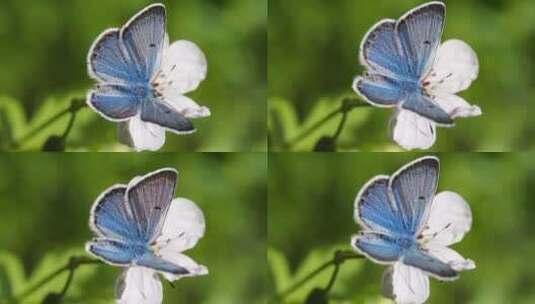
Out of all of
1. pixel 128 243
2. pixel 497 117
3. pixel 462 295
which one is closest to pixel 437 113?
pixel 497 117

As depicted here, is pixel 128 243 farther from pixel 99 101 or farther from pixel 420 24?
pixel 420 24

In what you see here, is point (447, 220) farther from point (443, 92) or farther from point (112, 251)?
point (112, 251)

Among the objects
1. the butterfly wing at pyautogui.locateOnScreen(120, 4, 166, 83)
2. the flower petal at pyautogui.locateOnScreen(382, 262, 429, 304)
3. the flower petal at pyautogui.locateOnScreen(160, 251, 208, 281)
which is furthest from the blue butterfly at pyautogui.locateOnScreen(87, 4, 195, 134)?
the flower petal at pyautogui.locateOnScreen(382, 262, 429, 304)

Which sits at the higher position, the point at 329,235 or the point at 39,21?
the point at 39,21

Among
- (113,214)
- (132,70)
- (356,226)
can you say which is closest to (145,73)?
(132,70)

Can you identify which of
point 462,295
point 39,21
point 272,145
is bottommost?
point 462,295

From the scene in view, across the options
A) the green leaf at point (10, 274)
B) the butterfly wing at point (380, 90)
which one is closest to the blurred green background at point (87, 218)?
the green leaf at point (10, 274)
